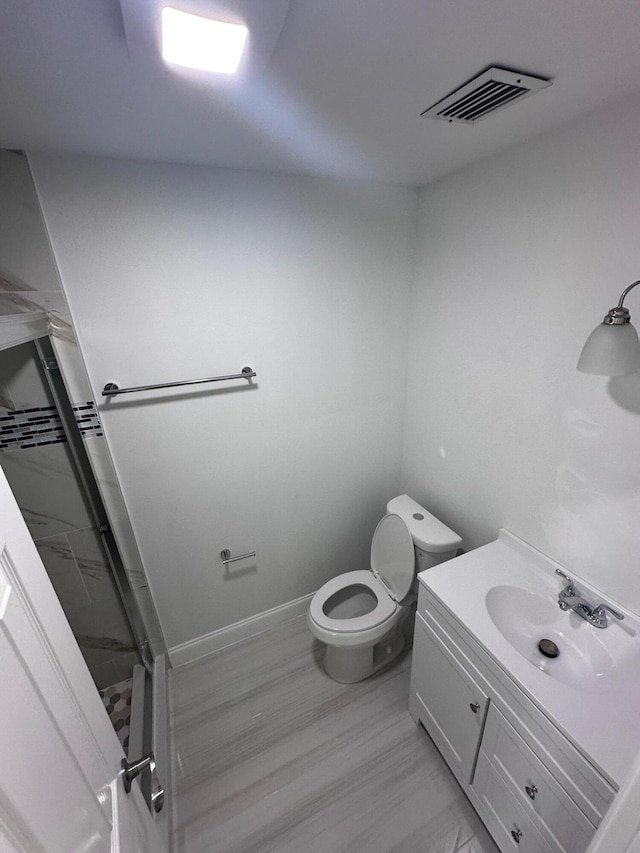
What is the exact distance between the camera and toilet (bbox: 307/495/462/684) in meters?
1.63

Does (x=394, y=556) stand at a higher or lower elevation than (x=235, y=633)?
higher

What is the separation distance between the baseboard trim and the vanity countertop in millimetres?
1049

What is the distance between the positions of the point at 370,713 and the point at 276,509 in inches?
40.3

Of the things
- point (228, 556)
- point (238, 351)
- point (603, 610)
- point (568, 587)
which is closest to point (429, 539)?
point (568, 587)

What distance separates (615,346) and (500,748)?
1.24 m

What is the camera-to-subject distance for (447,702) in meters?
1.37

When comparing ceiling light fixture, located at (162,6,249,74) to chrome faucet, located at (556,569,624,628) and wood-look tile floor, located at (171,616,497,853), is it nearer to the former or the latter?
chrome faucet, located at (556,569,624,628)

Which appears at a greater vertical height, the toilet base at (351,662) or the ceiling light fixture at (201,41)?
the ceiling light fixture at (201,41)

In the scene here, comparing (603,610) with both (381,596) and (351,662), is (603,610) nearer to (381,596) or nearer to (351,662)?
(381,596)

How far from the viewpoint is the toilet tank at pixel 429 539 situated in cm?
162

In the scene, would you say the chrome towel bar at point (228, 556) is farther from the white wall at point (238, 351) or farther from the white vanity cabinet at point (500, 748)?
the white vanity cabinet at point (500, 748)

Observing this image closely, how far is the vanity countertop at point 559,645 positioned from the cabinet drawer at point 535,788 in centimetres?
18

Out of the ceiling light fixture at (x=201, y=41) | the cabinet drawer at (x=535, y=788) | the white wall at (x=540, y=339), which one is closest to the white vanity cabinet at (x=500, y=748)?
the cabinet drawer at (x=535, y=788)

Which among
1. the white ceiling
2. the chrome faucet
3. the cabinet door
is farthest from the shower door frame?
the chrome faucet
